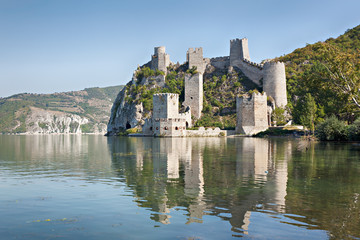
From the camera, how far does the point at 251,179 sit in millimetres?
13781

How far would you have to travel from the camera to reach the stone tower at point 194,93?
64.8 m

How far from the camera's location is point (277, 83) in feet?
→ 195

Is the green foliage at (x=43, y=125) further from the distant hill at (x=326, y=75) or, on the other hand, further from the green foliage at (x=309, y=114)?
the green foliage at (x=309, y=114)

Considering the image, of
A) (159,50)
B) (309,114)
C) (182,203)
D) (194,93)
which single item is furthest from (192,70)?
(182,203)

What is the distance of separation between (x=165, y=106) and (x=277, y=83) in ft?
65.7

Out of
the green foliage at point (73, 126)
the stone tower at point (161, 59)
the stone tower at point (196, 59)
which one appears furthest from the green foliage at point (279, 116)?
the green foliage at point (73, 126)

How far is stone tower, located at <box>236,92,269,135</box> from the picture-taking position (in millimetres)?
56094

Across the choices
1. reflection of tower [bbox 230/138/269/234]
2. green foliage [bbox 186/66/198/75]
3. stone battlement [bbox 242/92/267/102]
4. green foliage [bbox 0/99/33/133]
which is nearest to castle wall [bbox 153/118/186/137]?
stone battlement [bbox 242/92/267/102]

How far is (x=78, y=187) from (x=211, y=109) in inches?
2115

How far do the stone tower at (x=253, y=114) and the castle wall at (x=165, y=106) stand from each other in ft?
36.6

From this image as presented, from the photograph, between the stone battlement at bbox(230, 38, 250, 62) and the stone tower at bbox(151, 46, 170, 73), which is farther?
the stone tower at bbox(151, 46, 170, 73)

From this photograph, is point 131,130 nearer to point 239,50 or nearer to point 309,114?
point 239,50

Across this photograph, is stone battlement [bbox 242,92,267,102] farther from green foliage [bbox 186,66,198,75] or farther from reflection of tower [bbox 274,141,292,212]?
reflection of tower [bbox 274,141,292,212]

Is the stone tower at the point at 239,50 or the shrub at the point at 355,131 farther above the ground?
the stone tower at the point at 239,50
